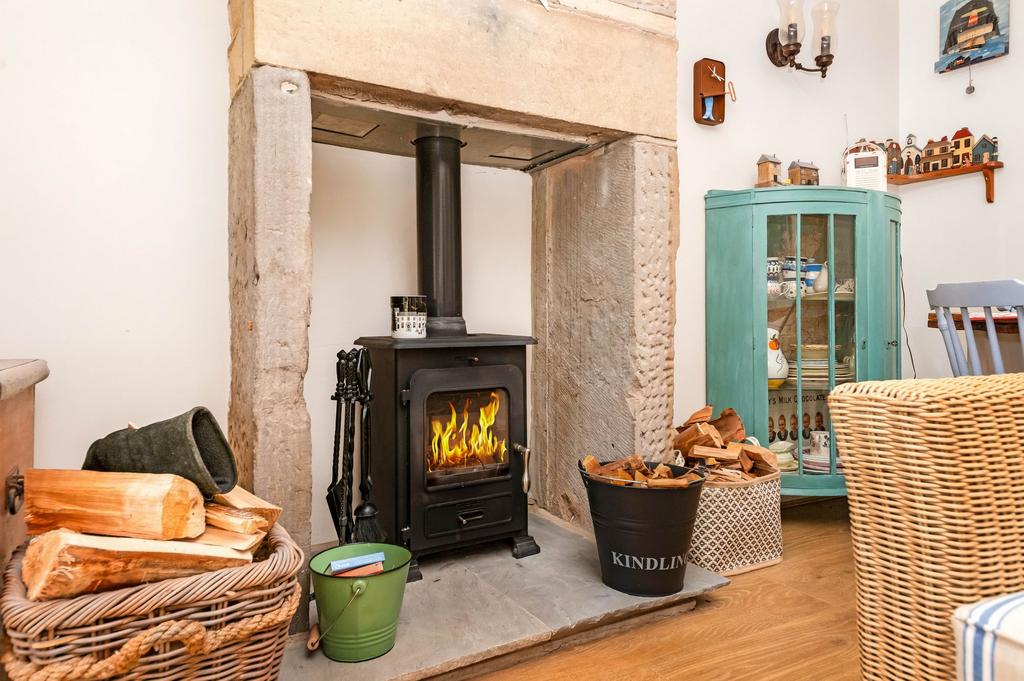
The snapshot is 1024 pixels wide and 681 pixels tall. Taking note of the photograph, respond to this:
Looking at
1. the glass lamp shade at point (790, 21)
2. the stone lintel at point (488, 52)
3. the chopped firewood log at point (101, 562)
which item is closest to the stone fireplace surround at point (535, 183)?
the stone lintel at point (488, 52)

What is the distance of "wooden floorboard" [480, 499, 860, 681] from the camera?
1594mm

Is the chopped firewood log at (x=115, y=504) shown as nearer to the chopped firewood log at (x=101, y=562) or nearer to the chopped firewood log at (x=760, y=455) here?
the chopped firewood log at (x=101, y=562)

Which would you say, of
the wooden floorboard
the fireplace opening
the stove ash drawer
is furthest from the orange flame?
the wooden floorboard

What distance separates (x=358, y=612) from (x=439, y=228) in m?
1.22

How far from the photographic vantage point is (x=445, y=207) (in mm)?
2174

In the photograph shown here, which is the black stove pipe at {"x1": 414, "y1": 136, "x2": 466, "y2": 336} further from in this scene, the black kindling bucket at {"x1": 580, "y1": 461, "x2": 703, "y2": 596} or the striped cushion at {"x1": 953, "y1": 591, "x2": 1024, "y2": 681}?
the striped cushion at {"x1": 953, "y1": 591, "x2": 1024, "y2": 681}

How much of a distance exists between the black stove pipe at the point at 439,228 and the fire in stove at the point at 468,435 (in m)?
0.24

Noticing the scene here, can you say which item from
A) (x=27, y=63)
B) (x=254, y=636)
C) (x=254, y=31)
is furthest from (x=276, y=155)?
(x=254, y=636)

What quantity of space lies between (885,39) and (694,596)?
135 inches

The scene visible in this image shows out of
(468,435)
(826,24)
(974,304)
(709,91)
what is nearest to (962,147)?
(826,24)

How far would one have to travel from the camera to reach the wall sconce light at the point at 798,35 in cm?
302

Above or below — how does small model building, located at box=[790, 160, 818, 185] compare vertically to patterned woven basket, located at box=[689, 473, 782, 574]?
above

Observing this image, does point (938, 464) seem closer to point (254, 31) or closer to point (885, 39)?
point (254, 31)

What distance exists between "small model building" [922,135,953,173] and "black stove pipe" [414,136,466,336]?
2.84 metres
